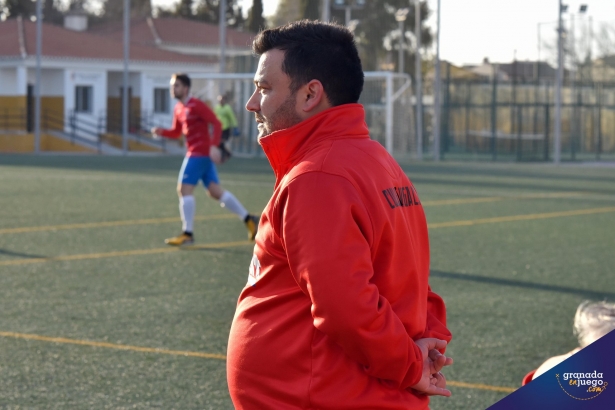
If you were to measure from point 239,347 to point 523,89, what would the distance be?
31.5m

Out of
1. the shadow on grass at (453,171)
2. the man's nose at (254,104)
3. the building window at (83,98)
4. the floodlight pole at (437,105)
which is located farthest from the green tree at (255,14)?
the building window at (83,98)

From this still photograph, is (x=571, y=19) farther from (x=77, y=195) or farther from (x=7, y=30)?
(x=7, y=30)

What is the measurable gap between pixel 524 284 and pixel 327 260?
632 centimetres

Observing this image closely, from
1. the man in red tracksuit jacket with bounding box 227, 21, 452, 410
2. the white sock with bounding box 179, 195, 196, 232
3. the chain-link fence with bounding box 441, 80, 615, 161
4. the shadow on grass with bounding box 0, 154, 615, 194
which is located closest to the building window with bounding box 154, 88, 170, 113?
the shadow on grass with bounding box 0, 154, 615, 194

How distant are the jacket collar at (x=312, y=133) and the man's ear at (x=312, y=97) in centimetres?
3

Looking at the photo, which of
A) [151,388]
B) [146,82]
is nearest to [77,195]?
[151,388]

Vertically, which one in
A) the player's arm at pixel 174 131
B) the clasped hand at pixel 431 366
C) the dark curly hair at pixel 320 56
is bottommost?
the clasped hand at pixel 431 366

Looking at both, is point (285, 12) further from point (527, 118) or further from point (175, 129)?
point (175, 129)

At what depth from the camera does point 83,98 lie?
151 ft

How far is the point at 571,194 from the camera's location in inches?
728

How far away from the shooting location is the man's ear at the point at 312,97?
7.27 ft

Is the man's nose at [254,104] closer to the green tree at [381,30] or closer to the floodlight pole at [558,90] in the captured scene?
the floodlight pole at [558,90]

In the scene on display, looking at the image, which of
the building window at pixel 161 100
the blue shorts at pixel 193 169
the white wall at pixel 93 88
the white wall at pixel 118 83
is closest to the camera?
the blue shorts at pixel 193 169

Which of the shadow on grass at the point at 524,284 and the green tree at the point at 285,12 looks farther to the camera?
the green tree at the point at 285,12
